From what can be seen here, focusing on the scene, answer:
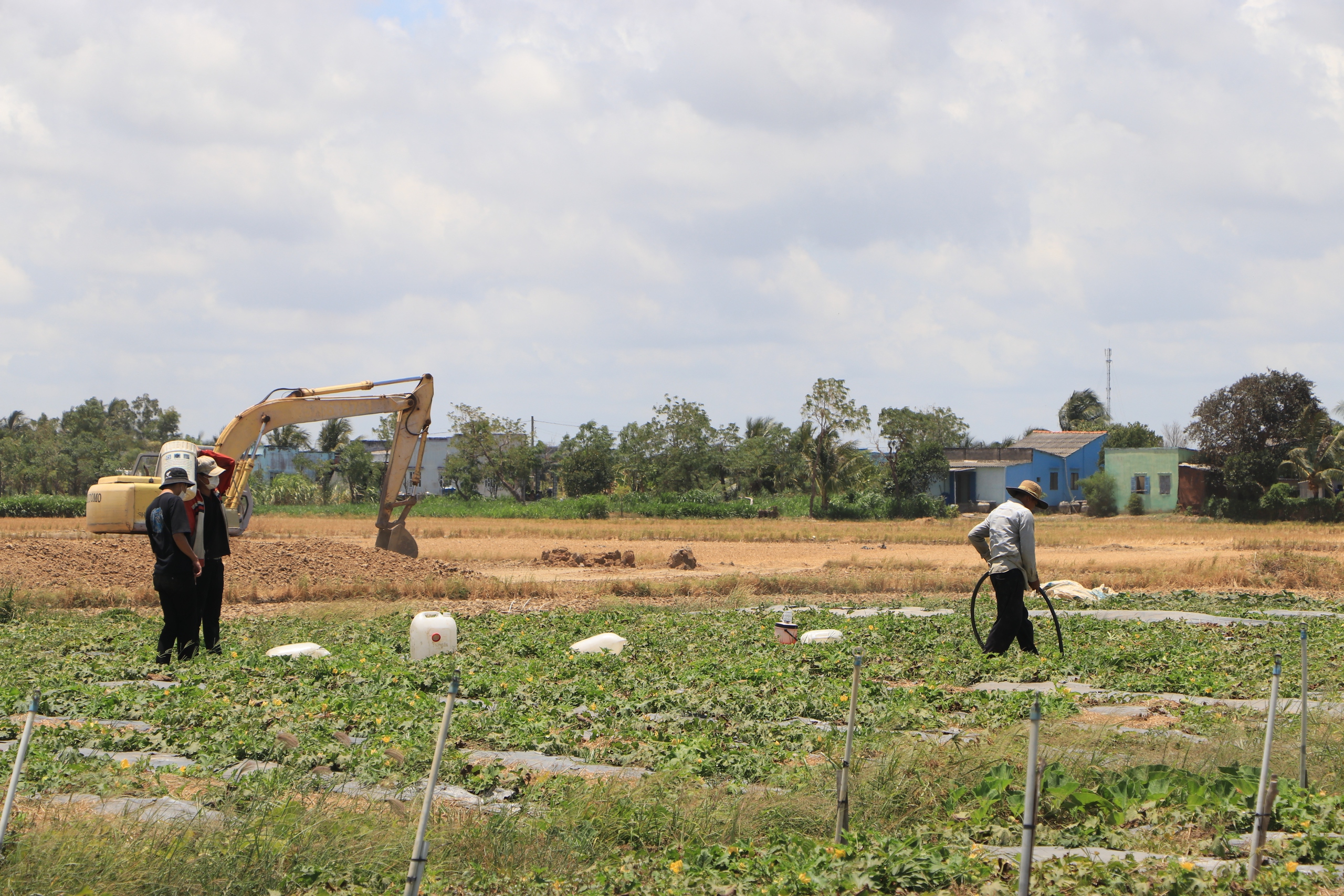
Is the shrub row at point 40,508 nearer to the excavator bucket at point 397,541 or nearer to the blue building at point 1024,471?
the excavator bucket at point 397,541

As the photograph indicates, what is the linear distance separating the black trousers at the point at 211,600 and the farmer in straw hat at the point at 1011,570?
7.46 metres

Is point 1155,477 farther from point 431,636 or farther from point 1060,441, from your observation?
point 431,636

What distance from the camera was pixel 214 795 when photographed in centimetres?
563

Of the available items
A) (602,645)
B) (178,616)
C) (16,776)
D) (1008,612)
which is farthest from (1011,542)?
(16,776)

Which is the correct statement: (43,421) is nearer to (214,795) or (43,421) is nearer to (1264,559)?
(1264,559)

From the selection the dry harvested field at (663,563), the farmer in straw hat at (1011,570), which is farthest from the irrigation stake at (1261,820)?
the dry harvested field at (663,563)

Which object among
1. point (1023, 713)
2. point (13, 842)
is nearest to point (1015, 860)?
point (1023, 713)

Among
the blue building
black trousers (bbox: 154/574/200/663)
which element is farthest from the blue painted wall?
black trousers (bbox: 154/574/200/663)

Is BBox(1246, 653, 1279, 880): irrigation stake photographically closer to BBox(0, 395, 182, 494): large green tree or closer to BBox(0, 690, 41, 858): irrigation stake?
BBox(0, 690, 41, 858): irrigation stake

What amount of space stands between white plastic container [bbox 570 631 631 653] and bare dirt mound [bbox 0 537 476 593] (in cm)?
1094

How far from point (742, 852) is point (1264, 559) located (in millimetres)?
24328

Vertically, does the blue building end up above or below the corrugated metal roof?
below

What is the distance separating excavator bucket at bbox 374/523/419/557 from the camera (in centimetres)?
2633

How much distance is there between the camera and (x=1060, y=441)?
243 feet
